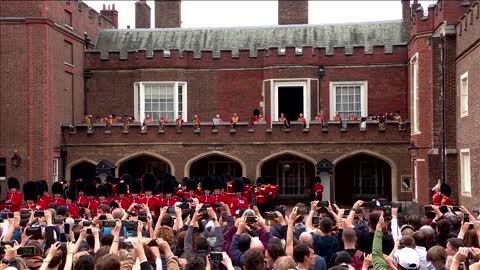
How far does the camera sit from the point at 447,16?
866 inches

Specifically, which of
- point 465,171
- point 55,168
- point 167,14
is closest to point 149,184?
point 465,171

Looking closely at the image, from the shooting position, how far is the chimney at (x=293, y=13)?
33.9 meters

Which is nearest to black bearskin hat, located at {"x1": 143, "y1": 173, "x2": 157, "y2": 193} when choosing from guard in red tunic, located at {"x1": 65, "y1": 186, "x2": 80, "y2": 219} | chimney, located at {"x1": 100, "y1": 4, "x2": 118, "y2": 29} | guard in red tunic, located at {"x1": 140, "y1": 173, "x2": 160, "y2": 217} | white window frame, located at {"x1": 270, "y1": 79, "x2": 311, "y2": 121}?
guard in red tunic, located at {"x1": 140, "y1": 173, "x2": 160, "y2": 217}

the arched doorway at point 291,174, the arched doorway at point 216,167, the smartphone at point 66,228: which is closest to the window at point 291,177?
the arched doorway at point 291,174

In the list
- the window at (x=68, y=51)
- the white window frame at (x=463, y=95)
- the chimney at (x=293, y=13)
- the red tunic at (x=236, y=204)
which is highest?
the chimney at (x=293, y=13)

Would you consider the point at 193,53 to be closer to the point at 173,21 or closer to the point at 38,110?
the point at 173,21

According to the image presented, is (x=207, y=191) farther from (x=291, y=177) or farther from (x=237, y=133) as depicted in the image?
(x=291, y=177)

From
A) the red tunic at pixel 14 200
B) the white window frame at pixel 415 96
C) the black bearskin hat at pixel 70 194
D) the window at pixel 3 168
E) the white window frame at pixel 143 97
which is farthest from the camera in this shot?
the white window frame at pixel 143 97

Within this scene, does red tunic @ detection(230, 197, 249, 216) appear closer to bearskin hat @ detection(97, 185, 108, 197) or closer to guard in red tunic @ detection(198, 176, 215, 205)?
guard in red tunic @ detection(198, 176, 215, 205)

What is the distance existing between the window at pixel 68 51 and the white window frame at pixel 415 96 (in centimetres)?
1336

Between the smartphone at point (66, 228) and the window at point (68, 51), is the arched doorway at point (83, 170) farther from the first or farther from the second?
the smartphone at point (66, 228)

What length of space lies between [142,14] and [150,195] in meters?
21.6

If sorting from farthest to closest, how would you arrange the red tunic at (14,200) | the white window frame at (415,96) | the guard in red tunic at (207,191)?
the white window frame at (415,96)
the red tunic at (14,200)
the guard in red tunic at (207,191)

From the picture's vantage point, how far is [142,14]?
3709 cm
